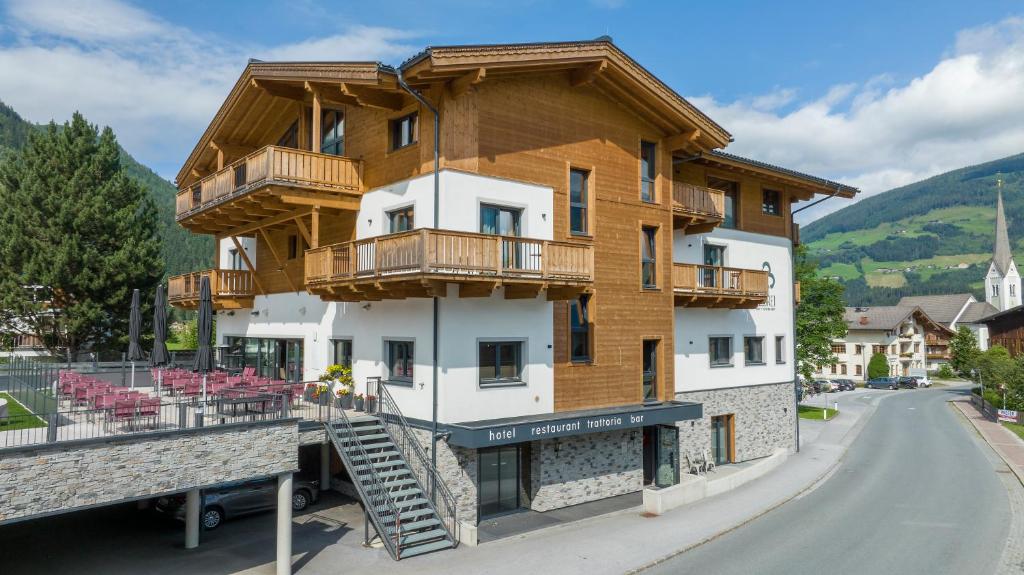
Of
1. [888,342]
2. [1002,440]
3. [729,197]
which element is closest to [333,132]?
[729,197]

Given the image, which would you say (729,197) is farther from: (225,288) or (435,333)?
(225,288)

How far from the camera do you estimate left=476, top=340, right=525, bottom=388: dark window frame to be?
680 inches

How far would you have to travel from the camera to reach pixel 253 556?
15469mm

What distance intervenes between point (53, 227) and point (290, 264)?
67.1 ft

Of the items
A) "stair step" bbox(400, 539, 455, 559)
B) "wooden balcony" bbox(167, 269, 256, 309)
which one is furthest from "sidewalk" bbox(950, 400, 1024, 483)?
"wooden balcony" bbox(167, 269, 256, 309)

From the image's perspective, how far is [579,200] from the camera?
19953 millimetres

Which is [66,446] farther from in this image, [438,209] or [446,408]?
[438,209]

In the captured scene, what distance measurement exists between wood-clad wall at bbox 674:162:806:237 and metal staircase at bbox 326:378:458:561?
47.4 feet

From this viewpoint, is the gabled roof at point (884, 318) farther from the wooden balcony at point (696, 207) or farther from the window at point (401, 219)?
the window at point (401, 219)

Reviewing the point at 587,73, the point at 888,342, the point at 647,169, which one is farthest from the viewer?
the point at 888,342

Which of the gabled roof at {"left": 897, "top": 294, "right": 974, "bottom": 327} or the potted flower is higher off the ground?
the gabled roof at {"left": 897, "top": 294, "right": 974, "bottom": 327}

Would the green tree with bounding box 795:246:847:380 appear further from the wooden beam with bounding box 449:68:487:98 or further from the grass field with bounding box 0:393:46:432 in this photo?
the grass field with bounding box 0:393:46:432

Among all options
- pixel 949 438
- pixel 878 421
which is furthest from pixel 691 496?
pixel 878 421

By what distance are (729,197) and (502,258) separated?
559 inches
